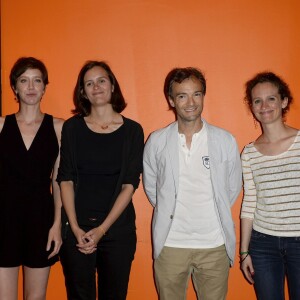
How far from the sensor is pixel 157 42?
275 cm

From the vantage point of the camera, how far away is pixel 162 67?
2.76 meters

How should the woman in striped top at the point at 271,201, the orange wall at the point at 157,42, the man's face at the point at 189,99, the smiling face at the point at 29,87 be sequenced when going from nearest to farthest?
the woman in striped top at the point at 271,201
the man's face at the point at 189,99
the smiling face at the point at 29,87
the orange wall at the point at 157,42

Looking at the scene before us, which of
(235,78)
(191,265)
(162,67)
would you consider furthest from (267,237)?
(162,67)

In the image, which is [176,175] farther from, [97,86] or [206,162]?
[97,86]

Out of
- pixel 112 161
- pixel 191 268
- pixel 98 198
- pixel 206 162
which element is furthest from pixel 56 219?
pixel 206 162

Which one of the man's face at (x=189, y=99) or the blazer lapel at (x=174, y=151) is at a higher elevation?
the man's face at (x=189, y=99)

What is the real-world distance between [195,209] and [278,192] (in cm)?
51

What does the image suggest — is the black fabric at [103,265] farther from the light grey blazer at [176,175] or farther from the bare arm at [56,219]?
the light grey blazer at [176,175]

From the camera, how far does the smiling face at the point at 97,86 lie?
2.32 m

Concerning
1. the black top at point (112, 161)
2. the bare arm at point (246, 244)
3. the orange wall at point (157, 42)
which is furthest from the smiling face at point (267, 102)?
the black top at point (112, 161)

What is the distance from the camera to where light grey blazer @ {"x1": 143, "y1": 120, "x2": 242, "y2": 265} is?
2248mm

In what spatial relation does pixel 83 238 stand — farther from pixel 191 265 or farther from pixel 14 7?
pixel 14 7

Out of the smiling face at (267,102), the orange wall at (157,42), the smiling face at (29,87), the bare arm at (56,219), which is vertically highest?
the orange wall at (157,42)

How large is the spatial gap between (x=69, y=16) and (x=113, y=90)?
77cm
